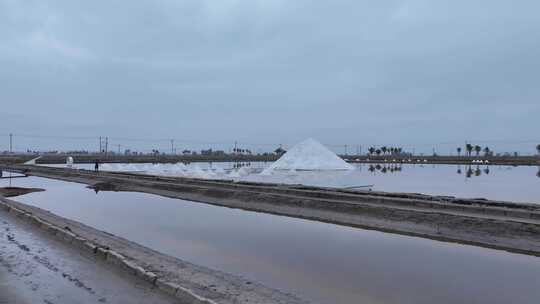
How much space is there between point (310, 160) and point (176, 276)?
185ft

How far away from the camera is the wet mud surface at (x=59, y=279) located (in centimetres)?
677

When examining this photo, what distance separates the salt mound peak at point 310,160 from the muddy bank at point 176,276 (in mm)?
50092

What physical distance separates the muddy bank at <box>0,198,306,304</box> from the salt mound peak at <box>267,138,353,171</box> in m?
50.1

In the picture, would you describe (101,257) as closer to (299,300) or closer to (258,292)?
→ (258,292)

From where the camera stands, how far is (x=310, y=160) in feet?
209

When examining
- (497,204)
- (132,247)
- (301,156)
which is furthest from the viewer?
(301,156)

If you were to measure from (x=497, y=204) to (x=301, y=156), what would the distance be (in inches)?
1863

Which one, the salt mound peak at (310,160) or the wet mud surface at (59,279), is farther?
the salt mound peak at (310,160)

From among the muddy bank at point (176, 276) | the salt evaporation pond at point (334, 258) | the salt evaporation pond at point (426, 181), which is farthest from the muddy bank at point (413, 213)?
the salt evaporation pond at point (426, 181)

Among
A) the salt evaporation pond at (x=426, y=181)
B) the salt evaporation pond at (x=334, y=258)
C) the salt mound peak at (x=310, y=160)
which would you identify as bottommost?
the salt evaporation pond at (x=334, y=258)

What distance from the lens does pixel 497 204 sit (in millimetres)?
18594

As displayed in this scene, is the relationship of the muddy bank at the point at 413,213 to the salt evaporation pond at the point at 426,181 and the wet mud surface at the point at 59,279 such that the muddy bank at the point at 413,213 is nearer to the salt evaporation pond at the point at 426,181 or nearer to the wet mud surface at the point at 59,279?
the salt evaporation pond at the point at 426,181

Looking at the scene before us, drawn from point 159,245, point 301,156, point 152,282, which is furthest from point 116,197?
point 301,156

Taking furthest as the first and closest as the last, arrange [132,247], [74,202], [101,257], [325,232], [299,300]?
[74,202]
[325,232]
[132,247]
[101,257]
[299,300]
